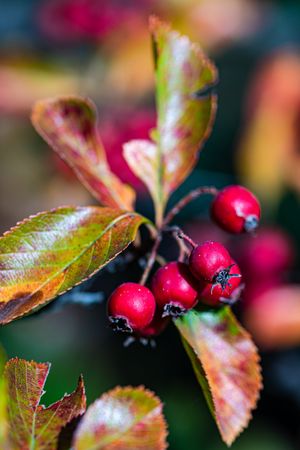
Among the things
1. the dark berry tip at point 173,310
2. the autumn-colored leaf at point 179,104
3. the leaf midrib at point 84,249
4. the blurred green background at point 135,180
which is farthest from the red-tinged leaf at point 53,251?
the blurred green background at point 135,180

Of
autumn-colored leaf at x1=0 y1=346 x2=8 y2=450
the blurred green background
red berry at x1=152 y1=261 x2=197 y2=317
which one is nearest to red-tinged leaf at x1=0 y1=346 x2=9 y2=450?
autumn-colored leaf at x1=0 y1=346 x2=8 y2=450

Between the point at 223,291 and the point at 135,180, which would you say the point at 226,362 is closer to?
the point at 223,291

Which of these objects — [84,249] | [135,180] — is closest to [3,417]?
[84,249]

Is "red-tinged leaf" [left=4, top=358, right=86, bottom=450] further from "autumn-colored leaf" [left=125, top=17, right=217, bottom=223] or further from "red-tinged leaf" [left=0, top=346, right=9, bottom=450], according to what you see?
"autumn-colored leaf" [left=125, top=17, right=217, bottom=223]

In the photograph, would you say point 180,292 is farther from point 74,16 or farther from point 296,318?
point 74,16

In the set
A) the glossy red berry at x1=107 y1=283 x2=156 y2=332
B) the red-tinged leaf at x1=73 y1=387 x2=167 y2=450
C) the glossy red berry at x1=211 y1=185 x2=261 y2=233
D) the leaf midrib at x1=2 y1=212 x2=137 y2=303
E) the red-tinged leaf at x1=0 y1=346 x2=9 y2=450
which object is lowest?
the red-tinged leaf at x1=73 y1=387 x2=167 y2=450

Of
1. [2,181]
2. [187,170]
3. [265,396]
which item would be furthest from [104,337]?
[187,170]
